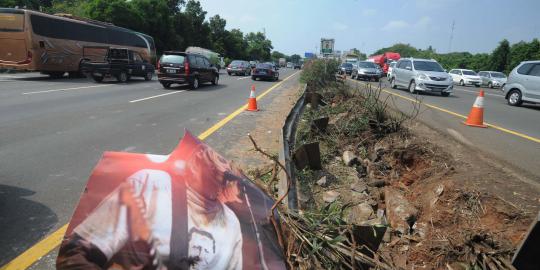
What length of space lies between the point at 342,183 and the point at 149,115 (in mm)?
6015

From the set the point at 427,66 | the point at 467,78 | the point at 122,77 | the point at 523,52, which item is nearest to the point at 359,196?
the point at 427,66

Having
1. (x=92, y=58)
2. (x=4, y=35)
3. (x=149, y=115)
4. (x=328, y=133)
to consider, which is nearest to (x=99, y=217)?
(x=328, y=133)

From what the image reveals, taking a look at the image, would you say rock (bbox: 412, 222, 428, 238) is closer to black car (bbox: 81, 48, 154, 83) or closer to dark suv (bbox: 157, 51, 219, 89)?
dark suv (bbox: 157, 51, 219, 89)

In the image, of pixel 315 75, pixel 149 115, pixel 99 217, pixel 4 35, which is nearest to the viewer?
pixel 99 217

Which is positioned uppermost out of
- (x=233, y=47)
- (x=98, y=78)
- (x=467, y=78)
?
(x=233, y=47)

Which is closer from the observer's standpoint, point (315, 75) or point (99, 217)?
point (99, 217)

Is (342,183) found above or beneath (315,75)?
beneath

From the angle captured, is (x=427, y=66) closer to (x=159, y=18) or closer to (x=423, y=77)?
(x=423, y=77)

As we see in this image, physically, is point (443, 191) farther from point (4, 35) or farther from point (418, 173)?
point (4, 35)

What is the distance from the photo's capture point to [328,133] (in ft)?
21.7

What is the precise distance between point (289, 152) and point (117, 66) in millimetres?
16817

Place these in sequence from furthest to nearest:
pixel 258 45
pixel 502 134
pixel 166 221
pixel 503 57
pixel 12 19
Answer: pixel 258 45
pixel 503 57
pixel 12 19
pixel 502 134
pixel 166 221

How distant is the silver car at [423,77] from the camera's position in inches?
652

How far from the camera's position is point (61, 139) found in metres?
6.40
